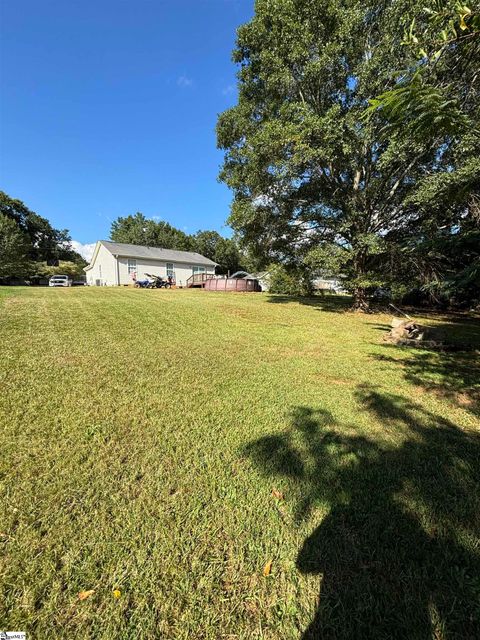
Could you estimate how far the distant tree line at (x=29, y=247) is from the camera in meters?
30.4

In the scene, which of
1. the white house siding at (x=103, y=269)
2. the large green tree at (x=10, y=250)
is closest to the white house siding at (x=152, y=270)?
the white house siding at (x=103, y=269)

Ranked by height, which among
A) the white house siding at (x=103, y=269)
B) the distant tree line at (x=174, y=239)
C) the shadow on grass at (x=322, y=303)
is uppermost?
the distant tree line at (x=174, y=239)

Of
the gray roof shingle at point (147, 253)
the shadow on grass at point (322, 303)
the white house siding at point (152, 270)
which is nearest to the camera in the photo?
the shadow on grass at point (322, 303)

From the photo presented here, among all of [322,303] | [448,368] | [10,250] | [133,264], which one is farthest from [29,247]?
[448,368]

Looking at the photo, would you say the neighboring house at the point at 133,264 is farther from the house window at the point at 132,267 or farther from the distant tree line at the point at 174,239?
the distant tree line at the point at 174,239

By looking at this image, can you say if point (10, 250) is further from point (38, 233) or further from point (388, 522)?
point (388, 522)

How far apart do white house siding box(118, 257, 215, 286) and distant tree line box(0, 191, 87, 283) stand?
11.6m

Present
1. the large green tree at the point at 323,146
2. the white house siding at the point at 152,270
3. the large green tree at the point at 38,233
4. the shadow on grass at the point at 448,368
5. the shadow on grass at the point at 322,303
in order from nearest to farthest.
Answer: the shadow on grass at the point at 448,368
the large green tree at the point at 323,146
the shadow on grass at the point at 322,303
the white house siding at the point at 152,270
the large green tree at the point at 38,233

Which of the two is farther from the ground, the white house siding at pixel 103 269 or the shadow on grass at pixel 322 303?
the white house siding at pixel 103 269

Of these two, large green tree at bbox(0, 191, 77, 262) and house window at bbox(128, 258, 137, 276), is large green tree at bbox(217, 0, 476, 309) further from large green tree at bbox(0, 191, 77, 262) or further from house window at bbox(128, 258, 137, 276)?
large green tree at bbox(0, 191, 77, 262)

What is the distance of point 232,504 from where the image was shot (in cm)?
208

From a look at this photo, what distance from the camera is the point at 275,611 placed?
1.48 metres

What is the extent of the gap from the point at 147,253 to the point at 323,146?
2532cm

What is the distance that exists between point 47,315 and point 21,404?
16.9ft
